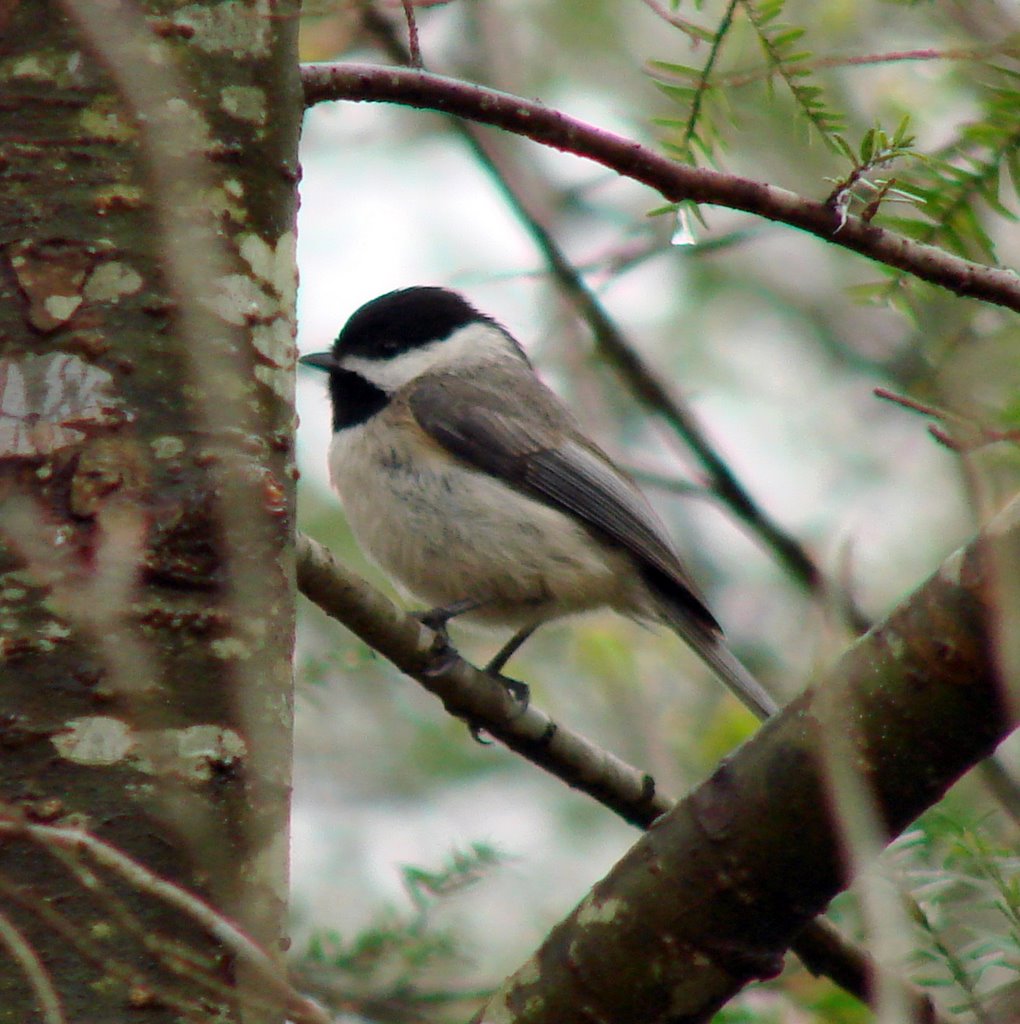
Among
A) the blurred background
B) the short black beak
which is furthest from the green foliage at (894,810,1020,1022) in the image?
the short black beak

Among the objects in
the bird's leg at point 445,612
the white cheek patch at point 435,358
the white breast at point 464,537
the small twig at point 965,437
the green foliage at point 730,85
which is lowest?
the bird's leg at point 445,612

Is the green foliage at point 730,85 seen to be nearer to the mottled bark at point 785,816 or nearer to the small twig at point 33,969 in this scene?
the mottled bark at point 785,816

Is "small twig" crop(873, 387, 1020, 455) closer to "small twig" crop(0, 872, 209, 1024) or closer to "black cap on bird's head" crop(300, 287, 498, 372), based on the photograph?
"small twig" crop(0, 872, 209, 1024)

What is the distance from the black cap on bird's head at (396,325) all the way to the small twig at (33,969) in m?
3.06

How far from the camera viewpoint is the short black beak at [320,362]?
427 cm

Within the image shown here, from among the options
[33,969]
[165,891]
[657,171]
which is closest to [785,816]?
[165,891]

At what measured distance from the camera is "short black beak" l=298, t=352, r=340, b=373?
4.27m

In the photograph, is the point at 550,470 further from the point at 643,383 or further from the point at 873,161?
the point at 873,161

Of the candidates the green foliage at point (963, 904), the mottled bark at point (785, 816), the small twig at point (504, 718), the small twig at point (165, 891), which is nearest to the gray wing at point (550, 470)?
the small twig at point (504, 718)

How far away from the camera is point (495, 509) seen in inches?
149

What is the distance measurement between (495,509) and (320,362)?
0.87 m

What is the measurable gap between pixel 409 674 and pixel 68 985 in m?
1.05

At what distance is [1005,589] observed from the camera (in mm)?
1380

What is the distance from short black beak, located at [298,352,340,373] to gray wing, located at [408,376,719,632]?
1.16 feet
